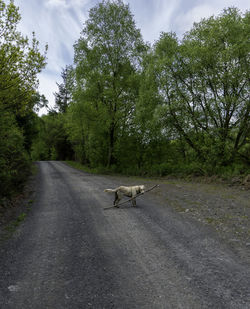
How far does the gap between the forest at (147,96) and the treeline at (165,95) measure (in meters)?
0.07

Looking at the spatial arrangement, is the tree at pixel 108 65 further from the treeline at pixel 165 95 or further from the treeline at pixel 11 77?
the treeline at pixel 11 77

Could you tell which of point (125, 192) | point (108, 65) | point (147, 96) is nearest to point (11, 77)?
point (125, 192)

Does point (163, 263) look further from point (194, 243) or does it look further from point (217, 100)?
point (217, 100)

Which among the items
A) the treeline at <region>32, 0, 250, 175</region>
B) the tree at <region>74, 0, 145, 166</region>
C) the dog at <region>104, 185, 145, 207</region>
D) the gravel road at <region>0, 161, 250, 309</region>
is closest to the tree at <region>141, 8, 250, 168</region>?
the treeline at <region>32, 0, 250, 175</region>

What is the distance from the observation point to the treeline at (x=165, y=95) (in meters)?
14.4

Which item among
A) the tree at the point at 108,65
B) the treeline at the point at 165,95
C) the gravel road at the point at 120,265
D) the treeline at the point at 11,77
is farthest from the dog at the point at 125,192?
the tree at the point at 108,65

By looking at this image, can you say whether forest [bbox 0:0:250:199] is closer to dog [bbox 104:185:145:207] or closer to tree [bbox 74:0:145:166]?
tree [bbox 74:0:145:166]

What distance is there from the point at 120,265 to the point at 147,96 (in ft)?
51.1

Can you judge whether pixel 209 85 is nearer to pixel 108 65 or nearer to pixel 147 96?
pixel 147 96

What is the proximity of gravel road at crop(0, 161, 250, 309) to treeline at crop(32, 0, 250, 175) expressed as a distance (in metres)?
10.3

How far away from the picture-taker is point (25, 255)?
4.83 meters

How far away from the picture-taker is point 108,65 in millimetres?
22547

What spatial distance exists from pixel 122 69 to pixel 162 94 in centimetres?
788

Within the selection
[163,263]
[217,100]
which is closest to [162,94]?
[217,100]
